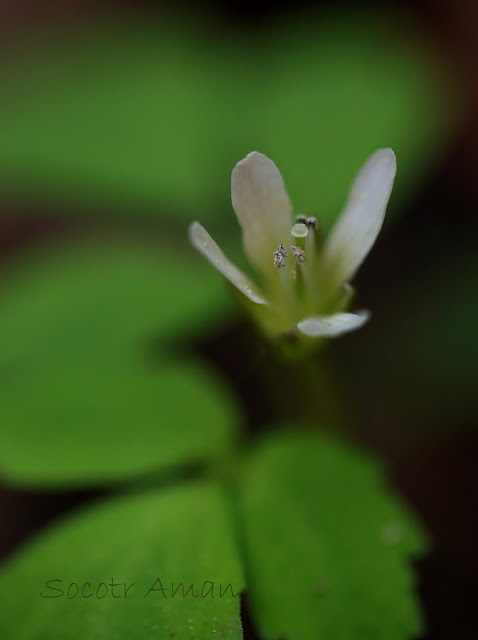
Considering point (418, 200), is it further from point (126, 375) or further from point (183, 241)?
point (126, 375)

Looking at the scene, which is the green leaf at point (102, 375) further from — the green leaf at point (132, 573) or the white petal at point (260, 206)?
the white petal at point (260, 206)

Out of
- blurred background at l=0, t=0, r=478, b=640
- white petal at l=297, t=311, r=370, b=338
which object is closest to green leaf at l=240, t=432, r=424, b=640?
blurred background at l=0, t=0, r=478, b=640

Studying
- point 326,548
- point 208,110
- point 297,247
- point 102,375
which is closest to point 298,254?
point 297,247

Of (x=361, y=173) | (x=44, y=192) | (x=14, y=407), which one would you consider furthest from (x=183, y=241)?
(x=361, y=173)

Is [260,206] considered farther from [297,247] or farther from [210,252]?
[210,252]

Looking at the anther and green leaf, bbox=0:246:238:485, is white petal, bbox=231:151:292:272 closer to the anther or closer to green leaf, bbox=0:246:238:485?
the anther

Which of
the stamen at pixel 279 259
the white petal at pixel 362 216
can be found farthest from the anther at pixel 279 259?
the white petal at pixel 362 216
